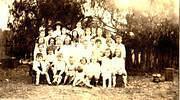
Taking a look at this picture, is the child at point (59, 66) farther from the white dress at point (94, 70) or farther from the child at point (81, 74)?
the white dress at point (94, 70)

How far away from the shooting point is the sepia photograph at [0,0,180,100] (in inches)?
156

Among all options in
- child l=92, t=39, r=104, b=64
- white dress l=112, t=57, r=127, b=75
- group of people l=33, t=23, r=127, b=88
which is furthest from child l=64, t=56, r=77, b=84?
white dress l=112, t=57, r=127, b=75

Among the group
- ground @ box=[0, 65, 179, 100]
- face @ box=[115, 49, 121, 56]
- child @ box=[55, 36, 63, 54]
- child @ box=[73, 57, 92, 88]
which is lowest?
ground @ box=[0, 65, 179, 100]

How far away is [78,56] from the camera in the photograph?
4109 mm

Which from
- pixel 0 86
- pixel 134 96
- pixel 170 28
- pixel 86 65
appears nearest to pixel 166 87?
pixel 134 96

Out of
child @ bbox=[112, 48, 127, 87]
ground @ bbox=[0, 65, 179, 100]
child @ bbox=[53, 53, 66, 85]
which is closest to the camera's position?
ground @ bbox=[0, 65, 179, 100]

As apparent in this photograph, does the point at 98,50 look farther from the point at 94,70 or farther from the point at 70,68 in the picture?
the point at 70,68

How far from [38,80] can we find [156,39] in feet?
4.16

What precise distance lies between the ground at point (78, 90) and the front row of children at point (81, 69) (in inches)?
2.8

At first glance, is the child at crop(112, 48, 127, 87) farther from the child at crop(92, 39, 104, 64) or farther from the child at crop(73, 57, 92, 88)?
the child at crop(73, 57, 92, 88)

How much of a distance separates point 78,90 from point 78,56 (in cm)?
35

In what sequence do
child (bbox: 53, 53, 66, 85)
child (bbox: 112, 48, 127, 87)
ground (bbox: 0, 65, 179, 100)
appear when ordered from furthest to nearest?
child (bbox: 53, 53, 66, 85) → child (bbox: 112, 48, 127, 87) → ground (bbox: 0, 65, 179, 100)

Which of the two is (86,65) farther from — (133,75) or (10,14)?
(10,14)

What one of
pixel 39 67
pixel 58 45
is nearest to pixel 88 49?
pixel 58 45
